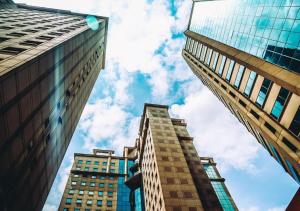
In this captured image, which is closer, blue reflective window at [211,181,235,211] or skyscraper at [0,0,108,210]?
skyscraper at [0,0,108,210]

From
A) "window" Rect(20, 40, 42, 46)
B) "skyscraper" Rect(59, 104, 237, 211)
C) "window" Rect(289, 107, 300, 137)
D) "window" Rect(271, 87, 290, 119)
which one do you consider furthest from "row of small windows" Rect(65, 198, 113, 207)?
"window" Rect(289, 107, 300, 137)

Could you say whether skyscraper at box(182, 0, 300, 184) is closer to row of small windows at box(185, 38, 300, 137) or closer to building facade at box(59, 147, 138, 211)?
row of small windows at box(185, 38, 300, 137)

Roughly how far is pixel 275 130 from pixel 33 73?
81.3 feet

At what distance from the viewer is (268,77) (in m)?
25.8

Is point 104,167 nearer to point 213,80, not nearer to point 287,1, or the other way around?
point 213,80

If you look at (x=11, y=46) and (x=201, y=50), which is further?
(x=201, y=50)

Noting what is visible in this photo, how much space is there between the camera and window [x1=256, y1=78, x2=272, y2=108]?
26547 millimetres

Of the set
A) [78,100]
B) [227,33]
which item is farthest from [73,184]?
[227,33]

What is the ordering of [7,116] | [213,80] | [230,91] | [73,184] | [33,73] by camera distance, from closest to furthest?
1. [7,116]
2. [33,73]
3. [230,91]
4. [213,80]
5. [73,184]

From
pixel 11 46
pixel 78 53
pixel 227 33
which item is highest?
pixel 227 33

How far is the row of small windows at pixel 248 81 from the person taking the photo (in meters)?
23.5

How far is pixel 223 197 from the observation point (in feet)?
236

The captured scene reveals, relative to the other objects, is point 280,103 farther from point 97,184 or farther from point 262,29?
point 97,184

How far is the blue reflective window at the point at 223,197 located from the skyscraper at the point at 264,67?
40110mm
